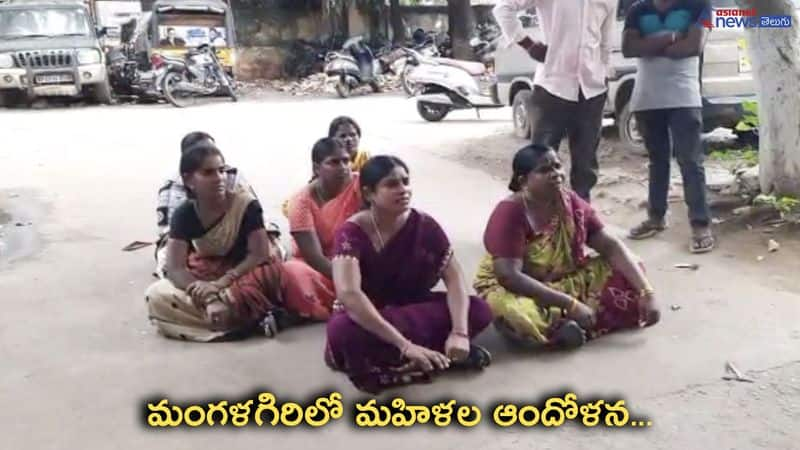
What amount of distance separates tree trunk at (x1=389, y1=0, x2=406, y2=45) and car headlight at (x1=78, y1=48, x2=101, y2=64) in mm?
8955

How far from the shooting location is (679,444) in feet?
9.13

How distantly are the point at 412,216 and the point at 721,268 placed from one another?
2098mm

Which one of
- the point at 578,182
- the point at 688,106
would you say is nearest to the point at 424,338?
the point at 578,182

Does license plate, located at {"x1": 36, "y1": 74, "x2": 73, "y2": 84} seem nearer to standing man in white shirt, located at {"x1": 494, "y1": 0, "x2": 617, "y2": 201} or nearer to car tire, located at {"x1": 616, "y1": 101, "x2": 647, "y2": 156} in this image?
car tire, located at {"x1": 616, "y1": 101, "x2": 647, "y2": 156}

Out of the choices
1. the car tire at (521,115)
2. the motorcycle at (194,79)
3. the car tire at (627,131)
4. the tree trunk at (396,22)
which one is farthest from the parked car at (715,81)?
the tree trunk at (396,22)

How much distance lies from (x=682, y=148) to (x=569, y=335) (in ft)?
6.15

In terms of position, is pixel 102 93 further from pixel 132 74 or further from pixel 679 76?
pixel 679 76

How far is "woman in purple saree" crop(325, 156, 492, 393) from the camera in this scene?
320cm

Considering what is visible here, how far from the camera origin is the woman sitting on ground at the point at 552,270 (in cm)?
355

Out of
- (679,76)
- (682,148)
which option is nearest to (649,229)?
(682,148)

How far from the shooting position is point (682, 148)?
193 inches

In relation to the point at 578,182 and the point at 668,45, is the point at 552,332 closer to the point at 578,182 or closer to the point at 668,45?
the point at 578,182
